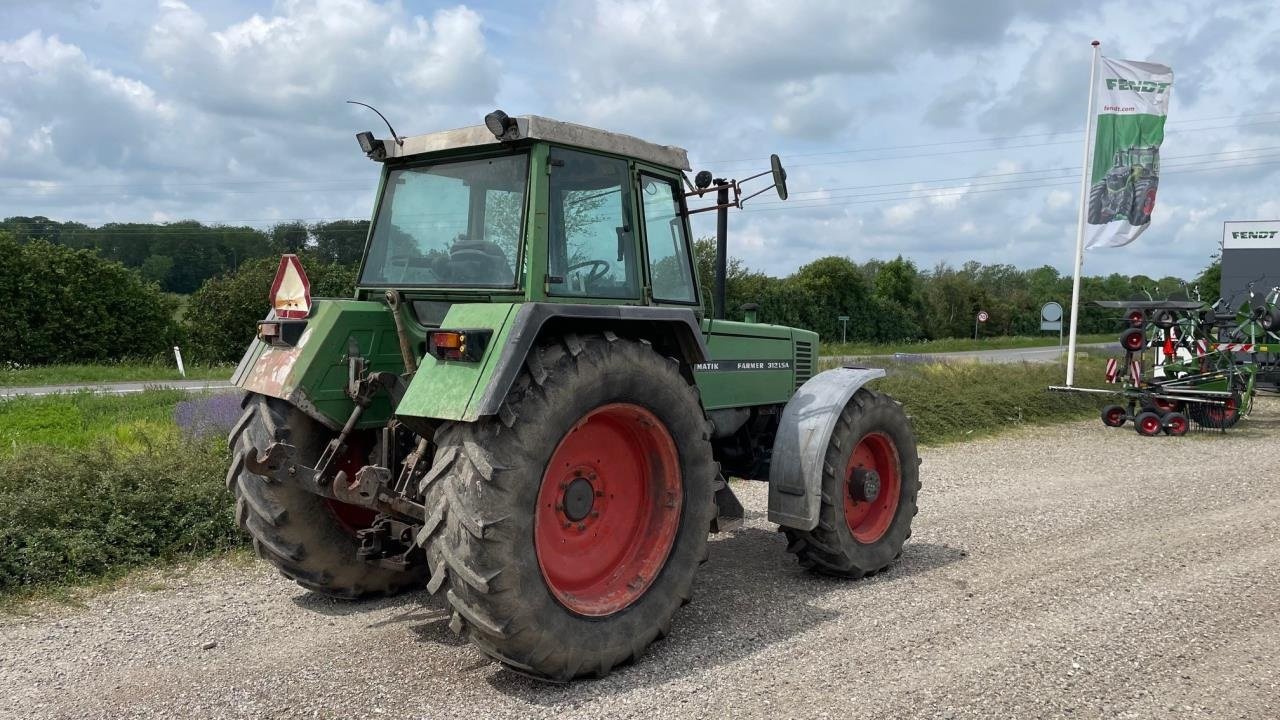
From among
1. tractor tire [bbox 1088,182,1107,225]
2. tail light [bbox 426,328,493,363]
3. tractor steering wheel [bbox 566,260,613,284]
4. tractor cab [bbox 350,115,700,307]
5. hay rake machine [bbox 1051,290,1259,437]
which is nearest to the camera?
tail light [bbox 426,328,493,363]

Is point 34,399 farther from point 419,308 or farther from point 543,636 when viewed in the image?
point 543,636

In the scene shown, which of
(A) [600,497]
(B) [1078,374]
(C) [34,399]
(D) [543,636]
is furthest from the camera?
(B) [1078,374]

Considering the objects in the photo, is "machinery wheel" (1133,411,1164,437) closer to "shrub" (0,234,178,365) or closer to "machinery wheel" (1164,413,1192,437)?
"machinery wheel" (1164,413,1192,437)

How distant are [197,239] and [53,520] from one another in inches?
1489

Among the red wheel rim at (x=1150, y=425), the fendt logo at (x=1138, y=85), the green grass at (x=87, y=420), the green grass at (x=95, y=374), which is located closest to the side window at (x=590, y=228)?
the green grass at (x=87, y=420)

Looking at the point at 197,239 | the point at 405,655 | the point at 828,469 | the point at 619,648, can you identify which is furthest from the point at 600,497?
the point at 197,239

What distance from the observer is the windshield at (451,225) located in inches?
174

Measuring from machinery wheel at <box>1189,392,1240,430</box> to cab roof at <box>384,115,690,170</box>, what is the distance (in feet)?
37.2

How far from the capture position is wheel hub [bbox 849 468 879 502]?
5562 mm

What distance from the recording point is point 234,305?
22.6 metres

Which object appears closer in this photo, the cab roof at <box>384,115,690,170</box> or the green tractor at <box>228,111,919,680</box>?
the green tractor at <box>228,111,919,680</box>

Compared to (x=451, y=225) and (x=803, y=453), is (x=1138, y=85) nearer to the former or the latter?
(x=803, y=453)

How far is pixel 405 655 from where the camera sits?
4.28 meters

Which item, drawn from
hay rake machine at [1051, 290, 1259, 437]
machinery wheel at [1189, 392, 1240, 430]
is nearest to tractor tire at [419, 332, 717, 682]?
hay rake machine at [1051, 290, 1259, 437]
